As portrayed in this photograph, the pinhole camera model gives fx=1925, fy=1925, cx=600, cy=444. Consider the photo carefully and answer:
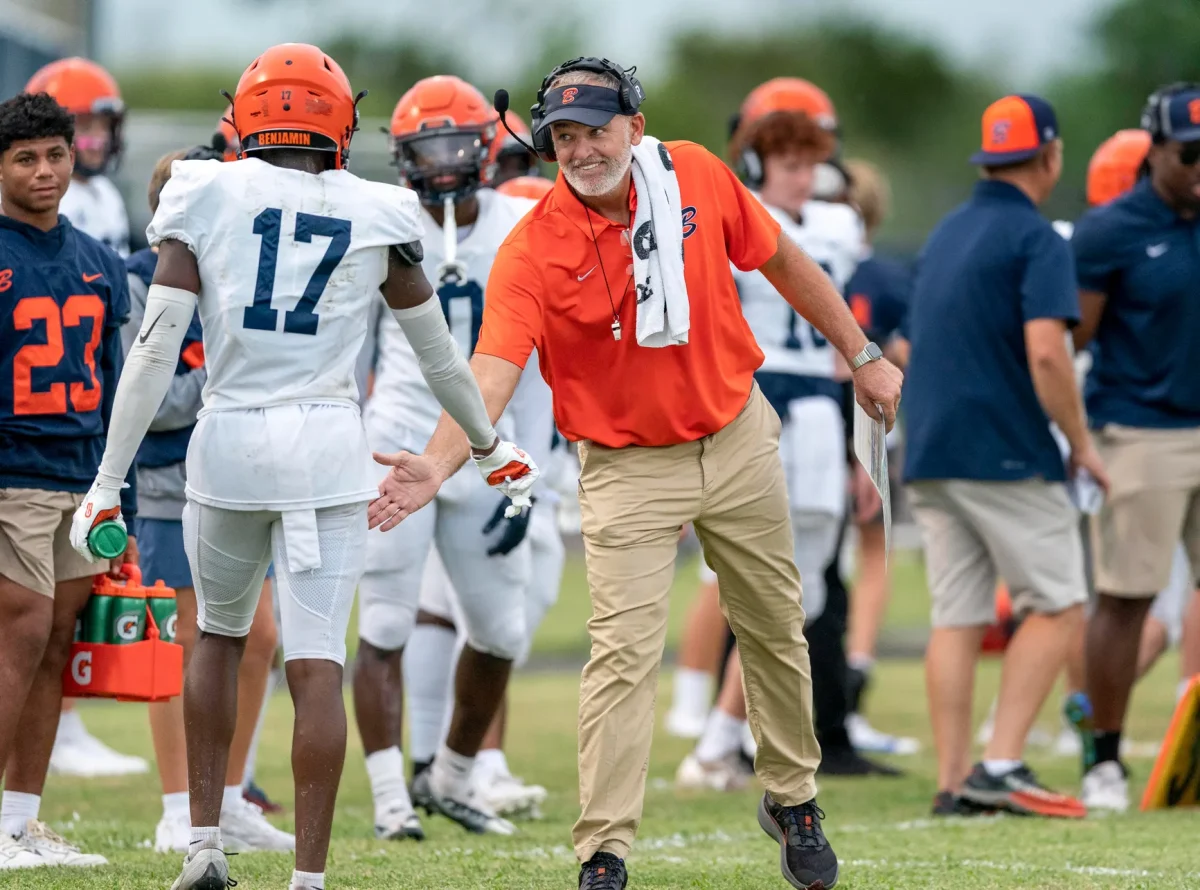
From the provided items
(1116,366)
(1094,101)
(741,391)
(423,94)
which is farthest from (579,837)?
(1094,101)

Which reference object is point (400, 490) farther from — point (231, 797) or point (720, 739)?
point (720, 739)

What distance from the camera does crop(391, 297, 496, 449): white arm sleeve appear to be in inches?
187

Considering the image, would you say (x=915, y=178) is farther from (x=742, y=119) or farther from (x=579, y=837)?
(x=579, y=837)

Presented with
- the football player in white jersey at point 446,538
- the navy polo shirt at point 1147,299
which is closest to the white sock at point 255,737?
the football player in white jersey at point 446,538

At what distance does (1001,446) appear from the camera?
22.8ft

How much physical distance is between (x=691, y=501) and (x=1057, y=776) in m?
3.71

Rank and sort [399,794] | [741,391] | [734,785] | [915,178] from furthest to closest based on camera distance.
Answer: [915,178]
[734,785]
[399,794]
[741,391]

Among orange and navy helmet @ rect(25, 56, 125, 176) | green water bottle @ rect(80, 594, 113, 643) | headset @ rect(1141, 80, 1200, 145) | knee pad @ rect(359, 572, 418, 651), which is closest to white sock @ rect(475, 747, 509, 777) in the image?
knee pad @ rect(359, 572, 418, 651)

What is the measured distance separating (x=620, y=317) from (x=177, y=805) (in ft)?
7.11

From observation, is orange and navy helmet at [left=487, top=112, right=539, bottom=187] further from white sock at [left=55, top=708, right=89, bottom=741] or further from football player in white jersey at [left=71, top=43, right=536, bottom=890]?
football player in white jersey at [left=71, top=43, right=536, bottom=890]

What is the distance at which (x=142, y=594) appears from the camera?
559 centimetres

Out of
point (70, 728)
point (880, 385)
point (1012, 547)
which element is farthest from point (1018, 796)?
point (70, 728)

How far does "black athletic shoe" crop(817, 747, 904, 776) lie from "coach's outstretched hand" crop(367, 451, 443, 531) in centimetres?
410

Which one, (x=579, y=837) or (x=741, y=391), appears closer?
(x=579, y=837)
